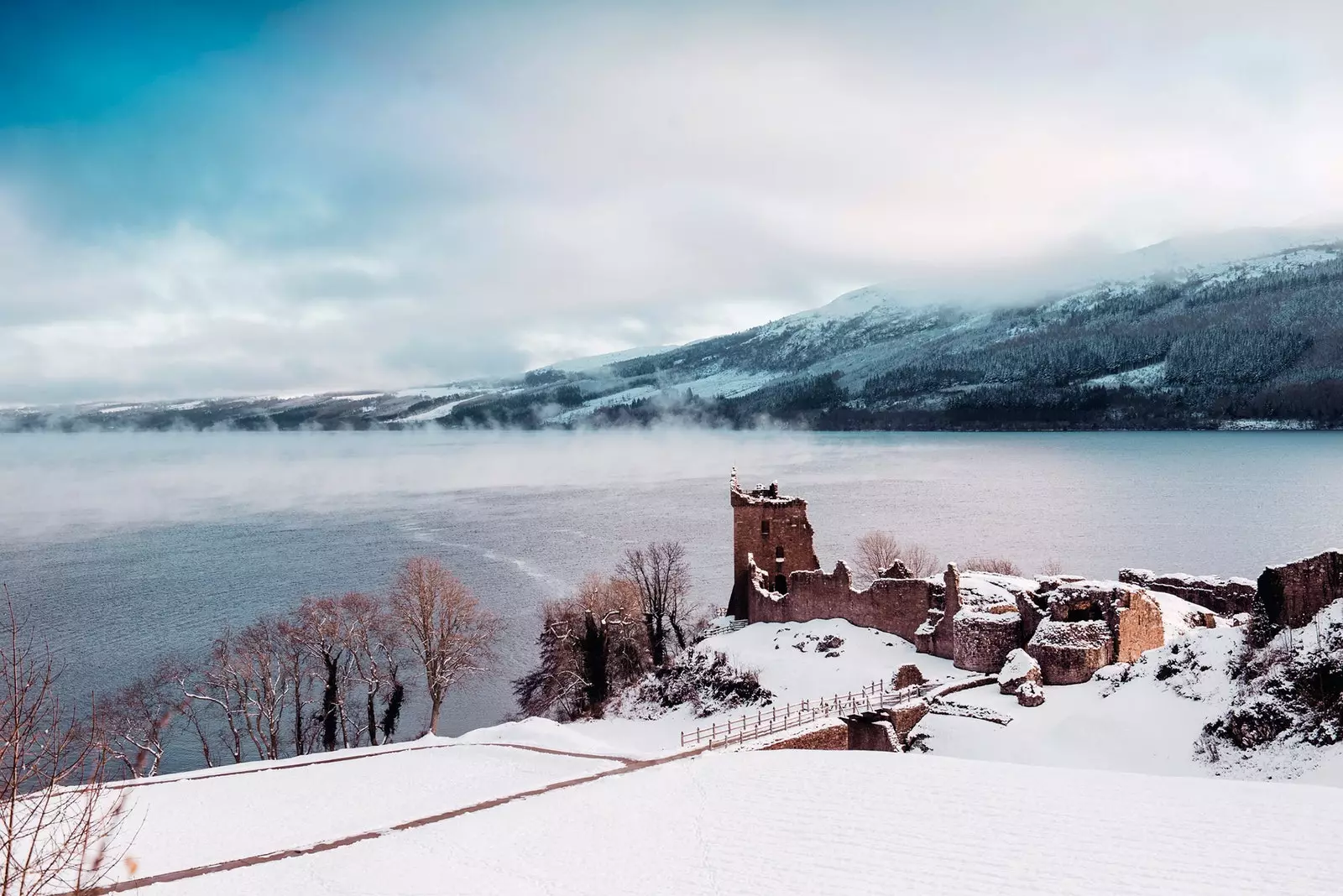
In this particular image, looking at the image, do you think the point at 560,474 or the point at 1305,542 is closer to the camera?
the point at 1305,542

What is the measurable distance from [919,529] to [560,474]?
9759cm

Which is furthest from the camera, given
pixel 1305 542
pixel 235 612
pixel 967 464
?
pixel 967 464

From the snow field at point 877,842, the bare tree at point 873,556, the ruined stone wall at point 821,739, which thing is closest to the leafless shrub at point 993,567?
the bare tree at point 873,556

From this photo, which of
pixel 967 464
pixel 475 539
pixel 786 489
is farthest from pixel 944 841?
pixel 967 464

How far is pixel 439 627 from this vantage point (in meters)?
40.7

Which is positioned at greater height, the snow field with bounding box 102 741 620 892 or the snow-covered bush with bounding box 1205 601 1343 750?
the snow-covered bush with bounding box 1205 601 1343 750

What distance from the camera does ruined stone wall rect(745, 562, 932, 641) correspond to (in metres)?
34.0

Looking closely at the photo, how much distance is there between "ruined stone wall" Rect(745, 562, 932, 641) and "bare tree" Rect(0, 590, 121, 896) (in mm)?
26933

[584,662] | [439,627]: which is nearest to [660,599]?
[584,662]

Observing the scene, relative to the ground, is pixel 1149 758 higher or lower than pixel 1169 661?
lower

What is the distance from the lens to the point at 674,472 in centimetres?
16062

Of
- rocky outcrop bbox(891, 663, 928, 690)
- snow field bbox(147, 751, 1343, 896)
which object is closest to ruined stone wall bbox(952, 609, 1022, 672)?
rocky outcrop bbox(891, 663, 928, 690)

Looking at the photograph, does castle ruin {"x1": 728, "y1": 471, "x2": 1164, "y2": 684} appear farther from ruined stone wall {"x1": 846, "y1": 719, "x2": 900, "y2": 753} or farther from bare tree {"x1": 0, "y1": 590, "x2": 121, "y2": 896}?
bare tree {"x1": 0, "y1": 590, "x2": 121, "y2": 896}

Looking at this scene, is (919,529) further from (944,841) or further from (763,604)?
(944,841)
